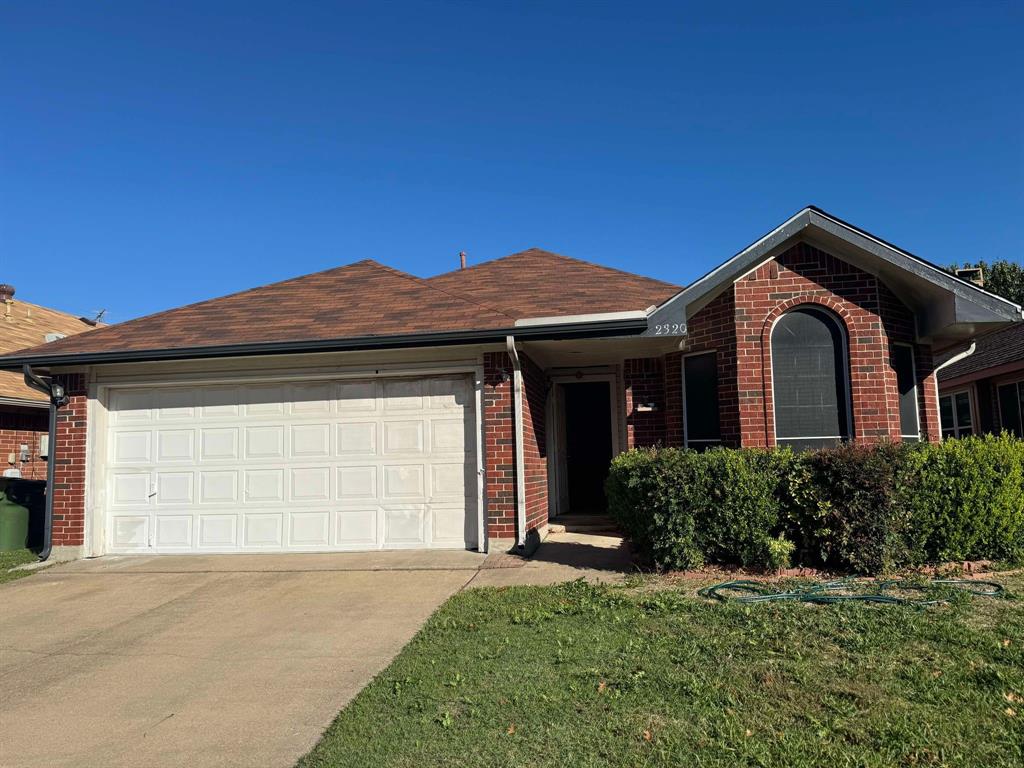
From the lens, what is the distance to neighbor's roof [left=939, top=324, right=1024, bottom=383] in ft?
47.1

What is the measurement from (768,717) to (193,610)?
5.61 meters

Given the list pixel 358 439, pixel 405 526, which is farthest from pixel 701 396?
pixel 358 439

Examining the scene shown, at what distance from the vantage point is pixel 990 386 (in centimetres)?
1573

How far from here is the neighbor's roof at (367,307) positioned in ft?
30.4

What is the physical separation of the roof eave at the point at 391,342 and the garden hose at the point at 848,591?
137 inches

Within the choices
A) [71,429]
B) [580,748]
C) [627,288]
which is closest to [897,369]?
[627,288]

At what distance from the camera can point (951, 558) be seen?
6.80 m

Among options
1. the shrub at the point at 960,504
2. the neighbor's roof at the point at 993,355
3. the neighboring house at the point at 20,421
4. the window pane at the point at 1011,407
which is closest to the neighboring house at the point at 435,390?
the shrub at the point at 960,504

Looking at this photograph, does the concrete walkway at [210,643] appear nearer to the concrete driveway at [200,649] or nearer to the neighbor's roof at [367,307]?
the concrete driveway at [200,649]

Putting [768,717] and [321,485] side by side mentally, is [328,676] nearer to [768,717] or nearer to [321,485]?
[768,717]

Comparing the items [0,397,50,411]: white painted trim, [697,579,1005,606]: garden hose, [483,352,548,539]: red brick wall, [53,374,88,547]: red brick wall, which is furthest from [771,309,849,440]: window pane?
[0,397,50,411]: white painted trim

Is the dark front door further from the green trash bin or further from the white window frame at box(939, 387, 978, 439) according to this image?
the green trash bin

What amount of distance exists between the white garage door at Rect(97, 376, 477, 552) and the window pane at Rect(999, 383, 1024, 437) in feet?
41.4

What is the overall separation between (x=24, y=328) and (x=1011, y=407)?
23.2 m
